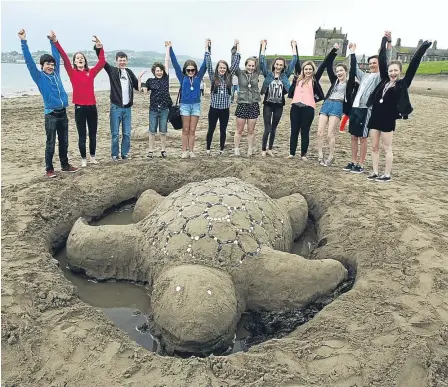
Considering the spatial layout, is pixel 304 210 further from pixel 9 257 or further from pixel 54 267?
pixel 9 257

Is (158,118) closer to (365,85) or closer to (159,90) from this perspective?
(159,90)

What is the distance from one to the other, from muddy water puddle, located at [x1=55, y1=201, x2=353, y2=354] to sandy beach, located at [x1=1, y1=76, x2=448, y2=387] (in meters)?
0.26

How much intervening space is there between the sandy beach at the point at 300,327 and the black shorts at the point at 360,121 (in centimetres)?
69

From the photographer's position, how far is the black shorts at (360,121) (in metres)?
5.59

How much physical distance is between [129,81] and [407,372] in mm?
5221

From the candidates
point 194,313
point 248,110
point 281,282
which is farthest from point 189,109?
point 194,313

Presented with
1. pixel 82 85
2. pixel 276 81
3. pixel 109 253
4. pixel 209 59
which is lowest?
pixel 109 253

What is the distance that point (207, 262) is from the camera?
3.19 metres

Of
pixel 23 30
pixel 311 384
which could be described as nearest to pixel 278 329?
pixel 311 384

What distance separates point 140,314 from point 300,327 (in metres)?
1.38

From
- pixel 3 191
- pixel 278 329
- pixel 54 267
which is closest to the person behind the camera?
pixel 278 329

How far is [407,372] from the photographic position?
7.66ft

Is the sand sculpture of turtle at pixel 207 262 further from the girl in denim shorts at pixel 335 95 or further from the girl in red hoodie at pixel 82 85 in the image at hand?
the girl in denim shorts at pixel 335 95

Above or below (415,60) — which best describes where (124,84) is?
below
